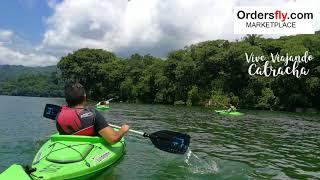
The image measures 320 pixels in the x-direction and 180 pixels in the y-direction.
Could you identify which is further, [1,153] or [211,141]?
[211,141]

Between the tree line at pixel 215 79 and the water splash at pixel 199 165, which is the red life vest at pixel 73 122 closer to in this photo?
the water splash at pixel 199 165

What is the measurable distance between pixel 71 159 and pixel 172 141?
3.30 m

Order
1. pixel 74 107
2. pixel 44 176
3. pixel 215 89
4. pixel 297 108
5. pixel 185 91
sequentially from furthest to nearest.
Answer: pixel 185 91 → pixel 215 89 → pixel 297 108 → pixel 74 107 → pixel 44 176

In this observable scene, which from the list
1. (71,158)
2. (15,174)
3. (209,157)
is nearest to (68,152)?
(71,158)

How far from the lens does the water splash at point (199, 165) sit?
36.8 feet

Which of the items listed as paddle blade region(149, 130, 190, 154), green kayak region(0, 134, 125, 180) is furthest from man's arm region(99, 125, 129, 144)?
paddle blade region(149, 130, 190, 154)

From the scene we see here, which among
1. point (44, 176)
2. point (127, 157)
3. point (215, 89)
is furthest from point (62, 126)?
point (215, 89)

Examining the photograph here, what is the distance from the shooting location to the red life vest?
29.5ft

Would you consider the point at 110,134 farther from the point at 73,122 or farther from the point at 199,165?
the point at 199,165

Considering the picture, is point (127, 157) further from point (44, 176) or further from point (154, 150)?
point (44, 176)

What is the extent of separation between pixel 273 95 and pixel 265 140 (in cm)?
3901

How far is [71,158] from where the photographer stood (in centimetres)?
859

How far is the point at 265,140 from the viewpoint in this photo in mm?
18406

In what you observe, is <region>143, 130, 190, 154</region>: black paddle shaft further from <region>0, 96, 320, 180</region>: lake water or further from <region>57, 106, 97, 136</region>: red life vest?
<region>57, 106, 97, 136</region>: red life vest
